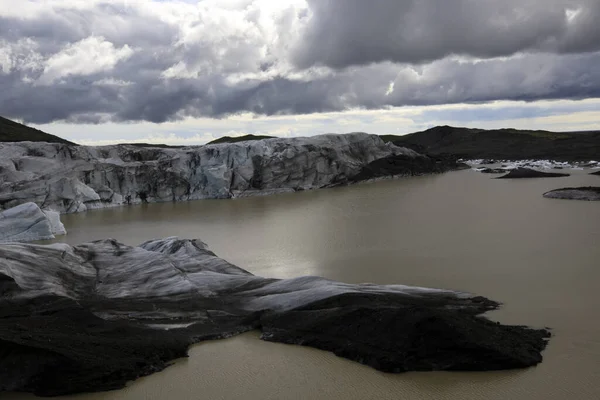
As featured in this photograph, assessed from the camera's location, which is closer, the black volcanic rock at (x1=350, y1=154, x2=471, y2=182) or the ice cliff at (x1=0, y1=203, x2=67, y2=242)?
the ice cliff at (x1=0, y1=203, x2=67, y2=242)

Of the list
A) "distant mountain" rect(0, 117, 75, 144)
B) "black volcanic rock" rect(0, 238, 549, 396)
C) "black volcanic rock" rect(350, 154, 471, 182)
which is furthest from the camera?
"distant mountain" rect(0, 117, 75, 144)

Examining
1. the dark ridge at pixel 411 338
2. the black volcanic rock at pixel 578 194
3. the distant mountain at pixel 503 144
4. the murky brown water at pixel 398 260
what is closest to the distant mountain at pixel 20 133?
the murky brown water at pixel 398 260

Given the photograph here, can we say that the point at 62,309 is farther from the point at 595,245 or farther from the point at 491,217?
the point at 491,217

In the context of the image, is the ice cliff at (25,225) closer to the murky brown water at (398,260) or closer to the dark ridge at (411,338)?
the murky brown water at (398,260)

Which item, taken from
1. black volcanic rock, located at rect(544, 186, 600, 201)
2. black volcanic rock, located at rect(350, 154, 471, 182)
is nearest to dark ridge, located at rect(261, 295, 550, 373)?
black volcanic rock, located at rect(544, 186, 600, 201)

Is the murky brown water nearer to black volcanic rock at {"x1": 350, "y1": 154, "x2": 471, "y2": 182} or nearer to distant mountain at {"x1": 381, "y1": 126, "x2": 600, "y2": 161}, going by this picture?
black volcanic rock at {"x1": 350, "y1": 154, "x2": 471, "y2": 182}

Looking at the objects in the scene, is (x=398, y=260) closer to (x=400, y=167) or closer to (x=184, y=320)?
(x=184, y=320)

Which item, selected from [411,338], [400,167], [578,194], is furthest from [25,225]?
[400,167]

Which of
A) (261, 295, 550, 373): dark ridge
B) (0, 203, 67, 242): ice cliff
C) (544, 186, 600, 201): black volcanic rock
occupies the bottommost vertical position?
(0, 203, 67, 242): ice cliff
